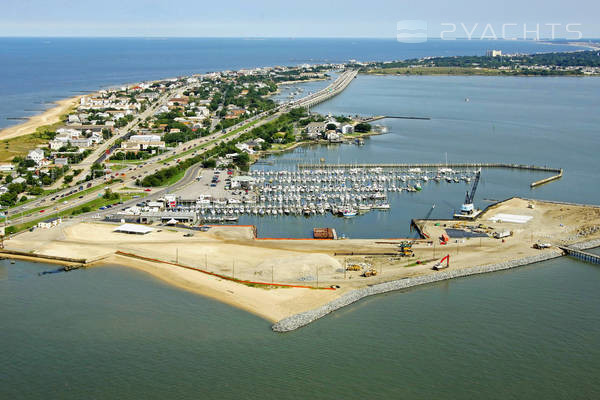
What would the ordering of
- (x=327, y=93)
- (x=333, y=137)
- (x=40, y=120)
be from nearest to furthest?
(x=333, y=137) → (x=40, y=120) → (x=327, y=93)

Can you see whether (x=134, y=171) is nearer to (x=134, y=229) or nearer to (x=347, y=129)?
(x=134, y=229)

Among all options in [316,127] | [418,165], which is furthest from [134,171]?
[316,127]

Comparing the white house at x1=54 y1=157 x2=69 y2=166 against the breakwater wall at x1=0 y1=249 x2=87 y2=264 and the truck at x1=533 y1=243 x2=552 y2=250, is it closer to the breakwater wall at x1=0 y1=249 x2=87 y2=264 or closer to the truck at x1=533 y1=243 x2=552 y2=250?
the breakwater wall at x1=0 y1=249 x2=87 y2=264

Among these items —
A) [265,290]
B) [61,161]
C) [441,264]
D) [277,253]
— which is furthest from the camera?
[61,161]

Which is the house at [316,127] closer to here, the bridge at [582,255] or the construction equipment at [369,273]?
the bridge at [582,255]

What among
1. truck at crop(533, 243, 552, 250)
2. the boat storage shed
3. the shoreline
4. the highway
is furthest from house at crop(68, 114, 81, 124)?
truck at crop(533, 243, 552, 250)

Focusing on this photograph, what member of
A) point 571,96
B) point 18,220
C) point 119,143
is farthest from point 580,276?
point 571,96
